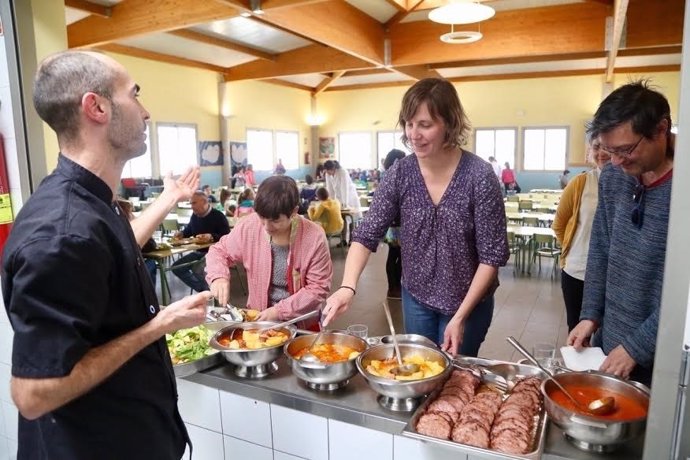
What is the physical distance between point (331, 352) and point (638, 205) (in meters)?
0.96

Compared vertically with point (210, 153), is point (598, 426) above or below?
below

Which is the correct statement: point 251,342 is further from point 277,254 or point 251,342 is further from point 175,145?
point 175,145

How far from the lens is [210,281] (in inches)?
81.9

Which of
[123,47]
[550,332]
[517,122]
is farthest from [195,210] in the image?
[517,122]

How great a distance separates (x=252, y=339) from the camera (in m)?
1.53

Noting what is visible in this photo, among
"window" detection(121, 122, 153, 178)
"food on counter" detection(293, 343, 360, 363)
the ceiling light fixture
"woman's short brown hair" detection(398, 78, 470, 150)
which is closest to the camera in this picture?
"food on counter" detection(293, 343, 360, 363)

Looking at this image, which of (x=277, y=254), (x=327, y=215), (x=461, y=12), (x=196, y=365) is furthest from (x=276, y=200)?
(x=327, y=215)

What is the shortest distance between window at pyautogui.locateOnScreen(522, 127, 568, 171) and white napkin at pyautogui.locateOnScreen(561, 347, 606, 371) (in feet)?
39.7

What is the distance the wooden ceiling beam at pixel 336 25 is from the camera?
235 inches

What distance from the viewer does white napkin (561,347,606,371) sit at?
1365mm

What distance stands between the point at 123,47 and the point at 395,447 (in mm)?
9790

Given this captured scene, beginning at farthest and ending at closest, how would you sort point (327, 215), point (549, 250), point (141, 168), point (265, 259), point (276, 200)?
point (141, 168)
point (327, 215)
point (549, 250)
point (265, 259)
point (276, 200)

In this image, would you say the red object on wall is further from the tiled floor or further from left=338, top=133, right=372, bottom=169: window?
left=338, top=133, right=372, bottom=169: window

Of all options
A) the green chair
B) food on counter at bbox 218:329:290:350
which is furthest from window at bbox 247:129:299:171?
food on counter at bbox 218:329:290:350
